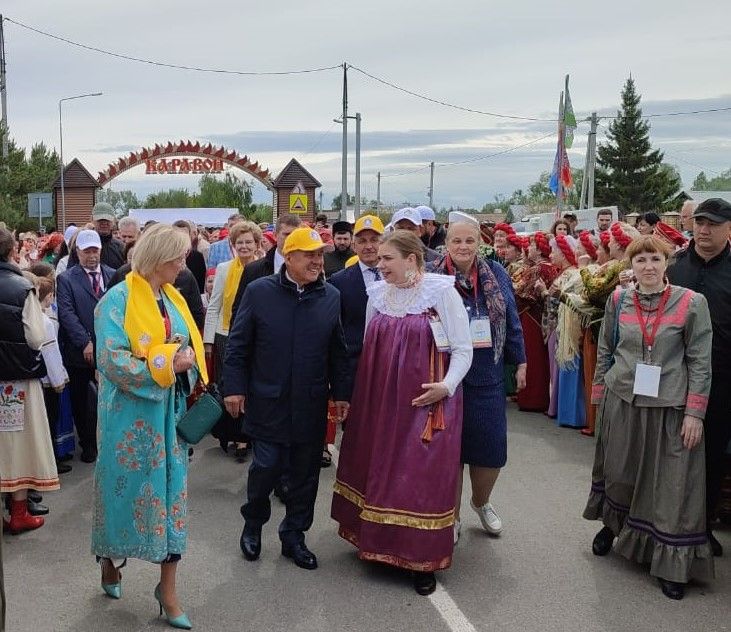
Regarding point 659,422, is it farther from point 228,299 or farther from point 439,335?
point 228,299

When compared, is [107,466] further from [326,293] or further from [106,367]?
[326,293]

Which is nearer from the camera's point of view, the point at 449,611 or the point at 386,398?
the point at 449,611

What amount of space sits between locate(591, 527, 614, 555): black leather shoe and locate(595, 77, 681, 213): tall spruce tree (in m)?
55.0

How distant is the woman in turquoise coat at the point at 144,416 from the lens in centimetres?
363

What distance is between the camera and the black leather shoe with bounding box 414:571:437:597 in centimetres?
418

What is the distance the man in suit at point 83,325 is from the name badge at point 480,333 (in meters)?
3.40

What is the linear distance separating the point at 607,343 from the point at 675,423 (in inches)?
24.8

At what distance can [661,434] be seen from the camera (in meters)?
4.30

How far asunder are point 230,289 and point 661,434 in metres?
3.81

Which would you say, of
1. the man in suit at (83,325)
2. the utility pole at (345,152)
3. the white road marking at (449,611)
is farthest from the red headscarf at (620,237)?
the utility pole at (345,152)

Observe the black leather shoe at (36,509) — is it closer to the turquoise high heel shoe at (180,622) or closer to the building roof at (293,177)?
the turquoise high heel shoe at (180,622)

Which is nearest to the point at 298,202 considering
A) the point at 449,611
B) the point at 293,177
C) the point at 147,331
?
the point at 147,331

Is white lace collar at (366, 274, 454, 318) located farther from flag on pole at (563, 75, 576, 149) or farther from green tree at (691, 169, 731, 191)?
green tree at (691, 169, 731, 191)

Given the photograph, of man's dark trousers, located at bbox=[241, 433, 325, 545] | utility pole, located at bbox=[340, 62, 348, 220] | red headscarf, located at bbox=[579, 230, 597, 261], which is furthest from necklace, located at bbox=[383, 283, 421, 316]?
utility pole, located at bbox=[340, 62, 348, 220]
